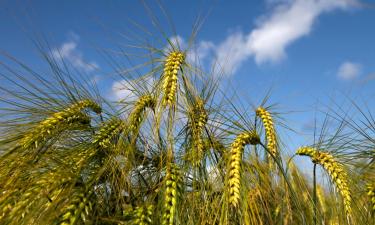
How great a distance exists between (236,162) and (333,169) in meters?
0.59

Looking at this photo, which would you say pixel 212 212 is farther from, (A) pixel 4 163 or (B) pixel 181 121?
(A) pixel 4 163

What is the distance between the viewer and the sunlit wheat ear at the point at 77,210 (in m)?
1.80

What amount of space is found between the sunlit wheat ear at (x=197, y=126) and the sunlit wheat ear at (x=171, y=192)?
0.37 ft

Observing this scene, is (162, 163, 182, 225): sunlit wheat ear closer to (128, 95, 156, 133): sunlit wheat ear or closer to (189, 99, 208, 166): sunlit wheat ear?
(189, 99, 208, 166): sunlit wheat ear

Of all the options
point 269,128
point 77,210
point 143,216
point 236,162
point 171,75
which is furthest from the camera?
point 269,128

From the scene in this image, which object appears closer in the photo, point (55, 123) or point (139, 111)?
point (55, 123)

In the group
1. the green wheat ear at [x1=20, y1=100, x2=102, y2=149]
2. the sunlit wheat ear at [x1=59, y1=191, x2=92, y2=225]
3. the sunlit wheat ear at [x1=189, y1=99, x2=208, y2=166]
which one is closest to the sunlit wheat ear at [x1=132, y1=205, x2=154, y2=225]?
the sunlit wheat ear at [x1=59, y1=191, x2=92, y2=225]

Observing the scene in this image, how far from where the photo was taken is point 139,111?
2.38 m

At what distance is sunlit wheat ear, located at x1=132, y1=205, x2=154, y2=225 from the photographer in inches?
76.7

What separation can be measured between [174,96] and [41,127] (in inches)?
24.3

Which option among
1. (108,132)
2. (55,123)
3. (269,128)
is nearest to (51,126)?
(55,123)

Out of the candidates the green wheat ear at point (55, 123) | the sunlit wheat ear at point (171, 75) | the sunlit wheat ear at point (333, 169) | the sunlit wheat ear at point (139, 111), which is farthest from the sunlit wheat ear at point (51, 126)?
the sunlit wheat ear at point (333, 169)

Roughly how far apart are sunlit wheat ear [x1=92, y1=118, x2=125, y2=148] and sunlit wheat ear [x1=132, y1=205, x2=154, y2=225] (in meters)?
0.37

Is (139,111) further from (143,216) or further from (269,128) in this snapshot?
(269,128)
